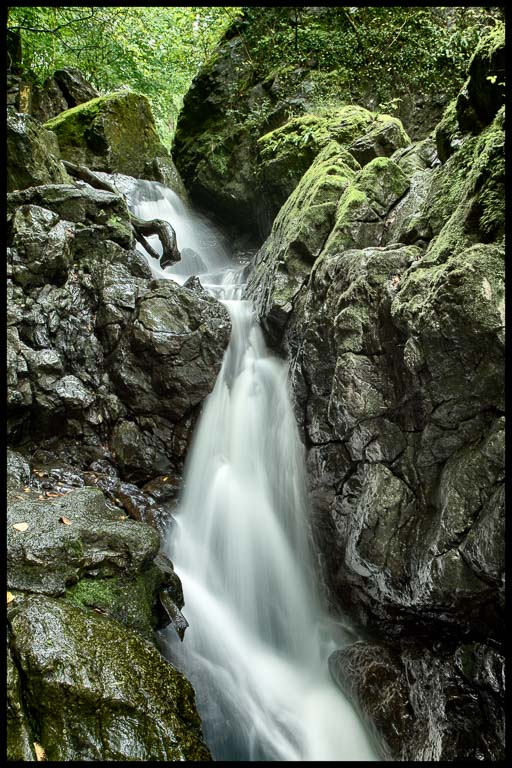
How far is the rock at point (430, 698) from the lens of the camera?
3.77m

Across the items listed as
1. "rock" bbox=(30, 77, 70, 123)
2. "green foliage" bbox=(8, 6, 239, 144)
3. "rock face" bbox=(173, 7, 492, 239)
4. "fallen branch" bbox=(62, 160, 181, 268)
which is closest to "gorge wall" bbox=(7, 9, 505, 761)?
"rock face" bbox=(173, 7, 492, 239)

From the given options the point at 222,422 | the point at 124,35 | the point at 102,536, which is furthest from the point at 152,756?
the point at 124,35

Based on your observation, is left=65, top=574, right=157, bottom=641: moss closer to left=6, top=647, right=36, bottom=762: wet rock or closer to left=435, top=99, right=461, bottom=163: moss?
left=6, top=647, right=36, bottom=762: wet rock

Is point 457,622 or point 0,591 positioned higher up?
point 0,591

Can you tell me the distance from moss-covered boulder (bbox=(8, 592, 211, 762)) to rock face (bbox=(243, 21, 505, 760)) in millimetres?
2287

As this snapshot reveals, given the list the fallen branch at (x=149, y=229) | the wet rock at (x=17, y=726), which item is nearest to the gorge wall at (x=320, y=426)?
the wet rock at (x=17, y=726)

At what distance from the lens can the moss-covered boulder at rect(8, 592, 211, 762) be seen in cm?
269

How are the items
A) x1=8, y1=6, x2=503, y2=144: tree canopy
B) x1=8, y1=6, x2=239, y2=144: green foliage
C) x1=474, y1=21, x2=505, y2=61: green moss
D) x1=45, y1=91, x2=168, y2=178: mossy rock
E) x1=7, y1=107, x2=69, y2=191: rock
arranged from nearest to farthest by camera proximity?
1. x1=474, y1=21, x2=505, y2=61: green moss
2. x1=7, y1=107, x2=69, y2=191: rock
3. x1=8, y1=6, x2=503, y2=144: tree canopy
4. x1=8, y1=6, x2=239, y2=144: green foliage
5. x1=45, y1=91, x2=168, y2=178: mossy rock

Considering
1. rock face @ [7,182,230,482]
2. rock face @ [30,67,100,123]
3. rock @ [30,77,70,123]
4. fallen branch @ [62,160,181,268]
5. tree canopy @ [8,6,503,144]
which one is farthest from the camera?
rock face @ [30,67,100,123]

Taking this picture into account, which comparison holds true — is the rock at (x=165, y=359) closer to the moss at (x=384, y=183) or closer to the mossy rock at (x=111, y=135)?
the moss at (x=384, y=183)

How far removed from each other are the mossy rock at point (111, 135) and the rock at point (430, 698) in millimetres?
14195

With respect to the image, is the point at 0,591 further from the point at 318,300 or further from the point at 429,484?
the point at 318,300

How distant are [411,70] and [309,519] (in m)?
9.00

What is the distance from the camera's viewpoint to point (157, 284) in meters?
8.16
